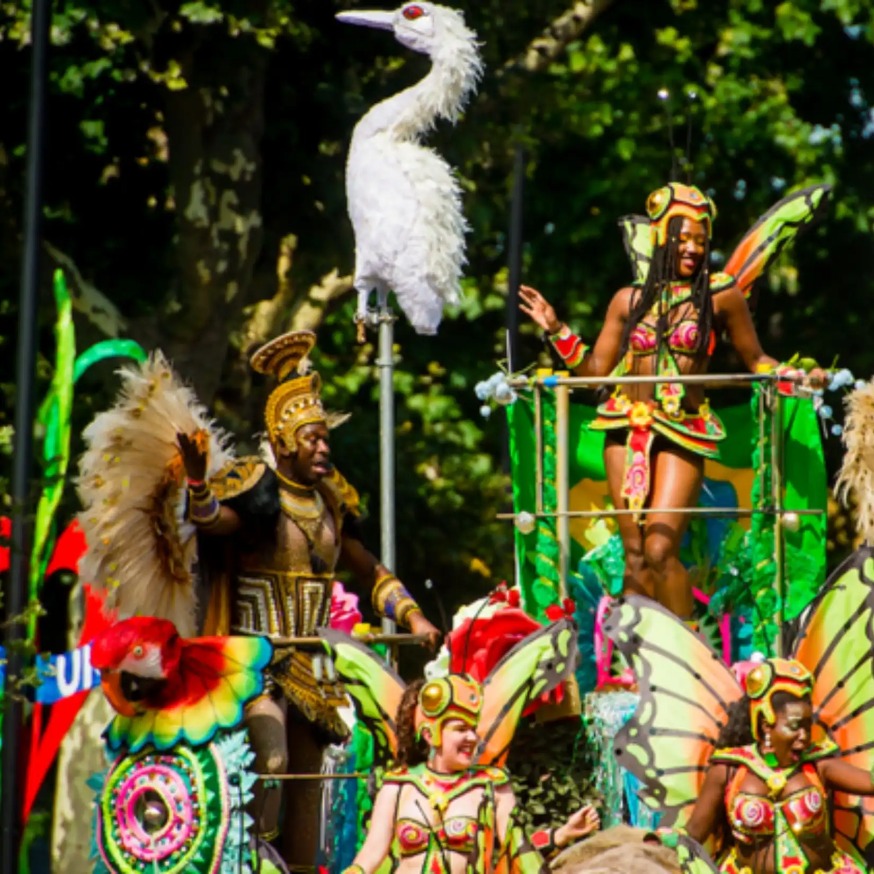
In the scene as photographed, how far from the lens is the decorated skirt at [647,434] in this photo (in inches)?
464

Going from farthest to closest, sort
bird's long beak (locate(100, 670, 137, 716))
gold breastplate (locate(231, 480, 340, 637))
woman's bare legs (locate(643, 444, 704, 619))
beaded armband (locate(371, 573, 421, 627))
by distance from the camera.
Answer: woman's bare legs (locate(643, 444, 704, 619))
beaded armband (locate(371, 573, 421, 627))
gold breastplate (locate(231, 480, 340, 637))
bird's long beak (locate(100, 670, 137, 716))

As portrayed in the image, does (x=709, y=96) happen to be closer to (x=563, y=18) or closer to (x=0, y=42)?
(x=563, y=18)

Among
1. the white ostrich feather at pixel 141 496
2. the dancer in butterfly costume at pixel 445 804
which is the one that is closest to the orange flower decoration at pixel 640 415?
the white ostrich feather at pixel 141 496

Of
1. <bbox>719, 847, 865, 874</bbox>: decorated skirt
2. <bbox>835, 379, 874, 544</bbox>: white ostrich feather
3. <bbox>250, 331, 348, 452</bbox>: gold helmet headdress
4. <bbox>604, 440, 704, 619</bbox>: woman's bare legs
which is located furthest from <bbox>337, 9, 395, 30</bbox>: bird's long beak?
<bbox>719, 847, 865, 874</bbox>: decorated skirt

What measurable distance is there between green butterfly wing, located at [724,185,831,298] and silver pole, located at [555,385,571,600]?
38.5 inches

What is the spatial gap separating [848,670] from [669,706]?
0.62 m

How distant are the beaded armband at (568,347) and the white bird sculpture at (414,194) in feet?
2.13

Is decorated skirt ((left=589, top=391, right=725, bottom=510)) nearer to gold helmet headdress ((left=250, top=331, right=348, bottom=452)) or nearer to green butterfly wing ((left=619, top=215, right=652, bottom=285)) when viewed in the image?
green butterfly wing ((left=619, top=215, right=652, bottom=285))

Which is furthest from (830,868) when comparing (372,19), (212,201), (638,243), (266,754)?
(212,201)

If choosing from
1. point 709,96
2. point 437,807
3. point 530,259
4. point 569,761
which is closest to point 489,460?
point 530,259

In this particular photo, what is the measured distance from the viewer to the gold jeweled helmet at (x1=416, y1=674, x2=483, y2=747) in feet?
31.8

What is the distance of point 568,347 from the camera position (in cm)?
1205

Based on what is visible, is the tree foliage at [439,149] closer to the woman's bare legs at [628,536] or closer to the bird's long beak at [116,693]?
the woman's bare legs at [628,536]

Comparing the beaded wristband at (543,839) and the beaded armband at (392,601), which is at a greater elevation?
the beaded armband at (392,601)
